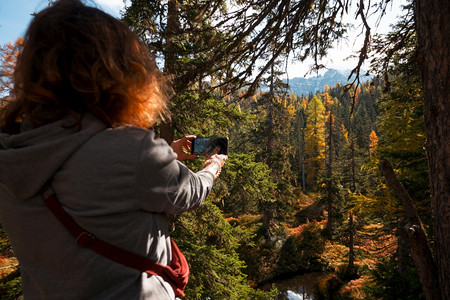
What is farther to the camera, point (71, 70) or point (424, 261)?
point (424, 261)

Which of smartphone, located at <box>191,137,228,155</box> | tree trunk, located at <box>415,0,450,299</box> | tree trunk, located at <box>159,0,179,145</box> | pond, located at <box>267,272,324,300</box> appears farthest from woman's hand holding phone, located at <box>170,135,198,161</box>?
pond, located at <box>267,272,324,300</box>

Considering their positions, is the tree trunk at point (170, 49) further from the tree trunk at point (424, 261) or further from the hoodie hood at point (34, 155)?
the tree trunk at point (424, 261)

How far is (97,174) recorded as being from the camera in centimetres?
93

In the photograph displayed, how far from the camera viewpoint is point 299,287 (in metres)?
16.8

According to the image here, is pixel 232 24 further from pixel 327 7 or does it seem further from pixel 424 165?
pixel 424 165

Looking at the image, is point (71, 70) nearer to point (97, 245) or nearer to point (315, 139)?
point (97, 245)

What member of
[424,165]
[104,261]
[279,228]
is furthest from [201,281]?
[279,228]

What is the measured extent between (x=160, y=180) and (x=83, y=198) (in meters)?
0.29

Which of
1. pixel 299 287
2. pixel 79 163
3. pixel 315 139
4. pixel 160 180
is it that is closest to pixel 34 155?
pixel 79 163

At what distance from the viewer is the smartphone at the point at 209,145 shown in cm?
198

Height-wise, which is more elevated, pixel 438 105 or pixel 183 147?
pixel 438 105

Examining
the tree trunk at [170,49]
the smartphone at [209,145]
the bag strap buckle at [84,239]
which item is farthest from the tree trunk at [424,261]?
the tree trunk at [170,49]

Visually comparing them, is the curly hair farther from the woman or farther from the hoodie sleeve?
the hoodie sleeve

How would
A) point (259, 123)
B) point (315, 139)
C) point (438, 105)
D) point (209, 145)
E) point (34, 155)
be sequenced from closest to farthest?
point (34, 155) → point (209, 145) → point (438, 105) → point (259, 123) → point (315, 139)
